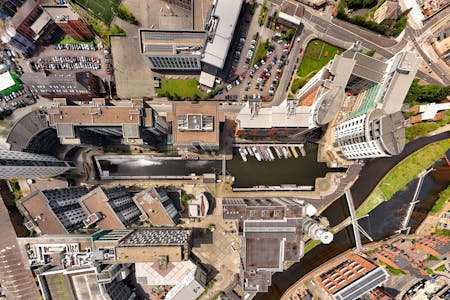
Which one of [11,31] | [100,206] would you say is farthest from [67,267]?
[11,31]

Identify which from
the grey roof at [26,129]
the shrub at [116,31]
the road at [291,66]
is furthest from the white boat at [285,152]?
the grey roof at [26,129]

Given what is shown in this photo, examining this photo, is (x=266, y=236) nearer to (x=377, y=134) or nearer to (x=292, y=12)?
(x=377, y=134)

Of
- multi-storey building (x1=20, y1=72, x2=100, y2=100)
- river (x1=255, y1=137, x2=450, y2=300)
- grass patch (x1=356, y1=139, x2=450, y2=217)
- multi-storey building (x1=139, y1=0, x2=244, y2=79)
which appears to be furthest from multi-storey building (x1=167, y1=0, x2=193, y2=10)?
grass patch (x1=356, y1=139, x2=450, y2=217)

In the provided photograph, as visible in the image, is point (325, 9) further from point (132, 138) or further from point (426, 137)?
point (132, 138)

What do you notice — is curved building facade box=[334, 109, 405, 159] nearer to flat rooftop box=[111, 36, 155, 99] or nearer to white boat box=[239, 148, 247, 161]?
white boat box=[239, 148, 247, 161]

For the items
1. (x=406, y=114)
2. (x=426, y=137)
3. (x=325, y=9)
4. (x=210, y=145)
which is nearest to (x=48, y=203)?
(x=210, y=145)
